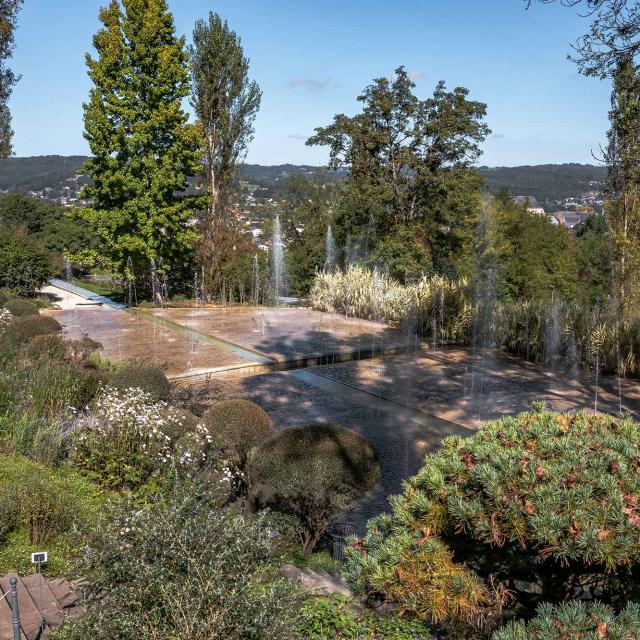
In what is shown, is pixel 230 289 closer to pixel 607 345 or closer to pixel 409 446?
pixel 607 345

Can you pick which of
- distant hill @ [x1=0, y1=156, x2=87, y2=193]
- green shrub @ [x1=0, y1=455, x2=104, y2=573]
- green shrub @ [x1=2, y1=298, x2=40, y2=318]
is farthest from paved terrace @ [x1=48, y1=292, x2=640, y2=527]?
distant hill @ [x1=0, y1=156, x2=87, y2=193]

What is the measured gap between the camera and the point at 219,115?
1686cm

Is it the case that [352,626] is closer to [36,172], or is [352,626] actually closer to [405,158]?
[405,158]

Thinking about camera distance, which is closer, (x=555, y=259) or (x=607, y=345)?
(x=607, y=345)

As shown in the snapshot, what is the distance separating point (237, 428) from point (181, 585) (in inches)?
123

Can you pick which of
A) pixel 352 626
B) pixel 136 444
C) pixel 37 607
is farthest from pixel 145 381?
pixel 352 626

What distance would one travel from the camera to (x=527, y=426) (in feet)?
8.79

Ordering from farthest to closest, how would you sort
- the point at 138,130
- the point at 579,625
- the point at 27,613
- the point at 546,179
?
the point at 546,179, the point at 138,130, the point at 27,613, the point at 579,625

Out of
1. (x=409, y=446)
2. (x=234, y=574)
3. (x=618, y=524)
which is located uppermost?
(x=618, y=524)

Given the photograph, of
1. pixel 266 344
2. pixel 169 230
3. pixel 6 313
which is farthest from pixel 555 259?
pixel 6 313

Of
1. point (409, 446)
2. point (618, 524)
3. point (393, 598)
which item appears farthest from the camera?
point (409, 446)

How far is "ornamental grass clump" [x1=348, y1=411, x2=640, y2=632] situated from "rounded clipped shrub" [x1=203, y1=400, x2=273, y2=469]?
9.61 feet

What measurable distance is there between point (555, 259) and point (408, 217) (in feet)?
73.6

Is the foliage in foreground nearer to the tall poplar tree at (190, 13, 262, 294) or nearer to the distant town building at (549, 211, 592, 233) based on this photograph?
the tall poplar tree at (190, 13, 262, 294)
